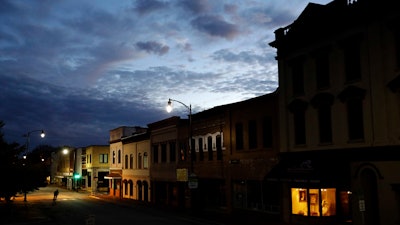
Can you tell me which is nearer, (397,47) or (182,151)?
(397,47)

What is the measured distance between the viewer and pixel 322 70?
28188 millimetres

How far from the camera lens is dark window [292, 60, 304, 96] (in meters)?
30.1

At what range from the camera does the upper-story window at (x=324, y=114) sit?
2748 centimetres

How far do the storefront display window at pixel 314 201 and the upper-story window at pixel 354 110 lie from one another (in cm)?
458

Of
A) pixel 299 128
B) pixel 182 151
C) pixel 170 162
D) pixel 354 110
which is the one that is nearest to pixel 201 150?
pixel 182 151

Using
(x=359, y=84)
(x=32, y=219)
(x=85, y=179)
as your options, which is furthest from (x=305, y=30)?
(x=85, y=179)

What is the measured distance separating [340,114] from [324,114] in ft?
5.20

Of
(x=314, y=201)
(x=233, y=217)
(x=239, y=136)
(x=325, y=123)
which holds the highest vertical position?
(x=325, y=123)

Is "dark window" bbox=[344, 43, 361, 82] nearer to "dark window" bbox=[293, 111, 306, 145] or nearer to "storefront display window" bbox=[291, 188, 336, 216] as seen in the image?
"dark window" bbox=[293, 111, 306, 145]

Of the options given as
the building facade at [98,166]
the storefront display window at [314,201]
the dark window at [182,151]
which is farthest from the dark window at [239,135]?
the building facade at [98,166]

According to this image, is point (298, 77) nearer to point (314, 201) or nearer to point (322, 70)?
point (322, 70)

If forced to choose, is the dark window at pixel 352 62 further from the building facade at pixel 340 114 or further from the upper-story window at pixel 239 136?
the upper-story window at pixel 239 136

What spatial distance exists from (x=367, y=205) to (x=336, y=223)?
388cm

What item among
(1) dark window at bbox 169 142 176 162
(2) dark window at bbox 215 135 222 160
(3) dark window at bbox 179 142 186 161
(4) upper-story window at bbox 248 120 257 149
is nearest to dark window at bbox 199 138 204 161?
(2) dark window at bbox 215 135 222 160
